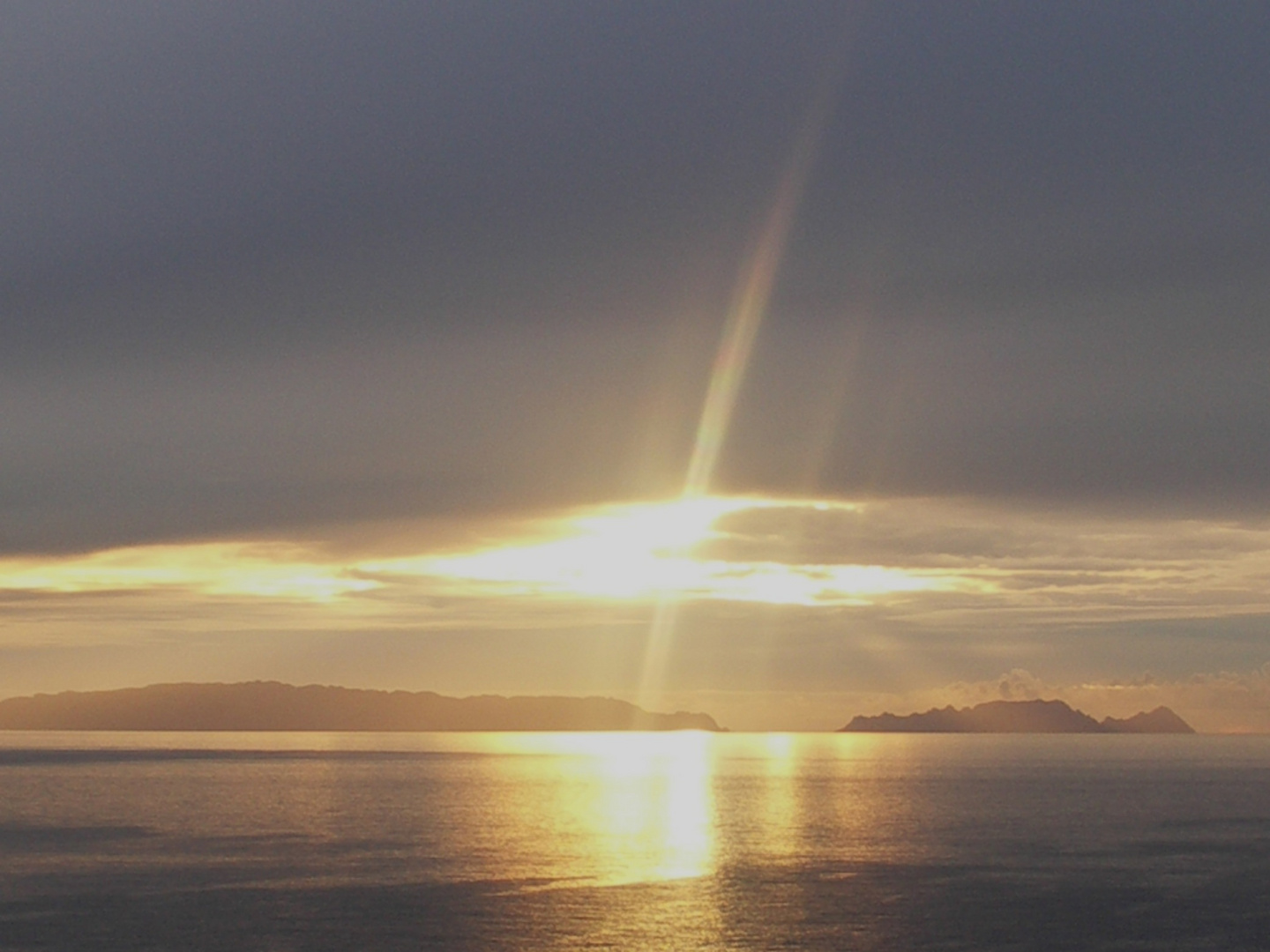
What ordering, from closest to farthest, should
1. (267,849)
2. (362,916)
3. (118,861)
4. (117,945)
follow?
(117,945) < (362,916) < (118,861) < (267,849)

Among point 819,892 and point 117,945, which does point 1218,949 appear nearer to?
point 819,892

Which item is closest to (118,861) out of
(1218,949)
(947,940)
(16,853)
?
(16,853)

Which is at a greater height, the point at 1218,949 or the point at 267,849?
the point at 267,849

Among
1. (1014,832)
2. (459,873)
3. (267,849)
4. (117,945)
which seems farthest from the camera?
(1014,832)

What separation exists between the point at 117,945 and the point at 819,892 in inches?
1595

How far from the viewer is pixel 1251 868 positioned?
335 feet

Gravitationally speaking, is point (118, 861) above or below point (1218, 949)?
above

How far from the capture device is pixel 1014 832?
5418 inches

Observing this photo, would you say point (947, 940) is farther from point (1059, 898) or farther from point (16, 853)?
point (16, 853)

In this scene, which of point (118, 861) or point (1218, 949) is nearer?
point (1218, 949)

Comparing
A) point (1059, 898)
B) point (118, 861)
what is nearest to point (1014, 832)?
point (1059, 898)

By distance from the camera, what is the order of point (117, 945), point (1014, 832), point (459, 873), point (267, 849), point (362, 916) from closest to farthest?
1. point (117, 945)
2. point (362, 916)
3. point (459, 873)
4. point (267, 849)
5. point (1014, 832)

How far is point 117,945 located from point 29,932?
6878 millimetres

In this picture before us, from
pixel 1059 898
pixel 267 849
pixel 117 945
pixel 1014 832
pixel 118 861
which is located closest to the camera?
pixel 117 945
